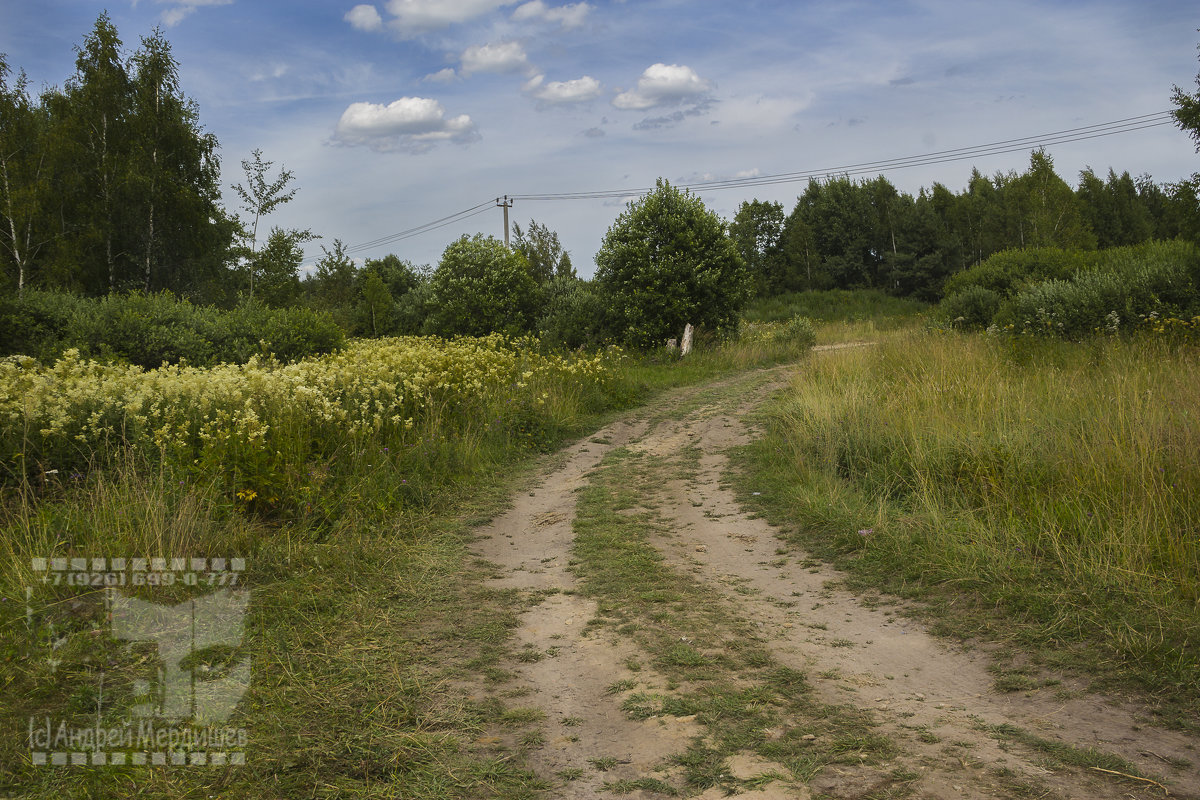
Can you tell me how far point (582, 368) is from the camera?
520 inches

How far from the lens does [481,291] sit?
958 inches

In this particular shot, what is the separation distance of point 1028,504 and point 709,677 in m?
3.33

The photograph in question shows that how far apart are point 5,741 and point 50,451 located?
336cm

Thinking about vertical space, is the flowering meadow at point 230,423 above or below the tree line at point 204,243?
below

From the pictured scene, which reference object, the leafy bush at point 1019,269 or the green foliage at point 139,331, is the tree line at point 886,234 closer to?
the leafy bush at point 1019,269

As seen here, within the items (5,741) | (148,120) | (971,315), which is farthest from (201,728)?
(148,120)

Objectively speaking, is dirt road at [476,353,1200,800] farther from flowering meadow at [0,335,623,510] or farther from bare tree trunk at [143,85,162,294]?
bare tree trunk at [143,85,162,294]

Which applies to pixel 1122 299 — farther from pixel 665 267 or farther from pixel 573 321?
pixel 573 321

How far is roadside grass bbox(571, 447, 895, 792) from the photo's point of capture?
3.03 meters

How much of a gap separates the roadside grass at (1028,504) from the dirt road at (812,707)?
0.29 m

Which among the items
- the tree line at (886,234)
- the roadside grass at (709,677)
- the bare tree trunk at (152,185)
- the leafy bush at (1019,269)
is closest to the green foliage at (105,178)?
the bare tree trunk at (152,185)

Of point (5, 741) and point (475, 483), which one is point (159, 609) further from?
point (475, 483)

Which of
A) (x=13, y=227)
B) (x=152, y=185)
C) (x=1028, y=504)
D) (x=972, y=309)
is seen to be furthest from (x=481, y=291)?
(x=1028, y=504)

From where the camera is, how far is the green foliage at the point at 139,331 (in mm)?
13422
